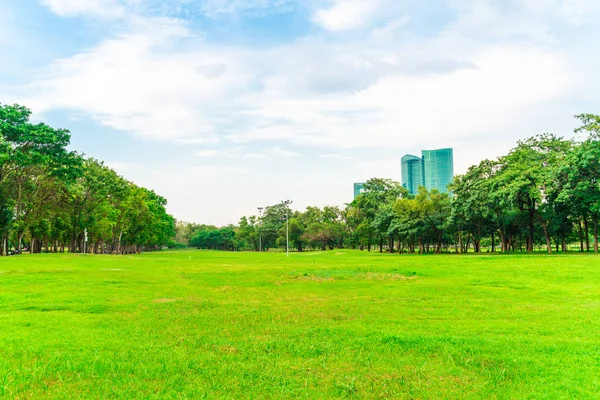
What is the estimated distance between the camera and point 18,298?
13.4 meters

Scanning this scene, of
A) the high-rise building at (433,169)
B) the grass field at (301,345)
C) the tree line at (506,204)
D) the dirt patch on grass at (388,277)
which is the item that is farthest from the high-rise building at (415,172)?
the grass field at (301,345)

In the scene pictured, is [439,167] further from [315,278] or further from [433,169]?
[315,278]

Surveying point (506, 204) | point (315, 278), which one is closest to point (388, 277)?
point (315, 278)

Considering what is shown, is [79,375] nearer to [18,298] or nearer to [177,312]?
[177,312]

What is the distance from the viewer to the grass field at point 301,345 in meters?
5.87

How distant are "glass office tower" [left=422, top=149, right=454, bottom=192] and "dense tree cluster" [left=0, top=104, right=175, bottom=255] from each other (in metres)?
145

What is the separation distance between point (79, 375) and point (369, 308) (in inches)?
307

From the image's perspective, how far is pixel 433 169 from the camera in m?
191

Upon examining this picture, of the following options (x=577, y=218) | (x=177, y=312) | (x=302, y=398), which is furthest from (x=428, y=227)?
(x=302, y=398)

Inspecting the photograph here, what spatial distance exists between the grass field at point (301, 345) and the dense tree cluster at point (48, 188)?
30.7 meters

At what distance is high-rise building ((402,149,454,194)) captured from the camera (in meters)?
186

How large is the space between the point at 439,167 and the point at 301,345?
7551 inches

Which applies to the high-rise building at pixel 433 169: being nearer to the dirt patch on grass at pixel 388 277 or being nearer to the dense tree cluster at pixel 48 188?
the dense tree cluster at pixel 48 188

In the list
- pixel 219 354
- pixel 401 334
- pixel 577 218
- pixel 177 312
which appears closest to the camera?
pixel 219 354
